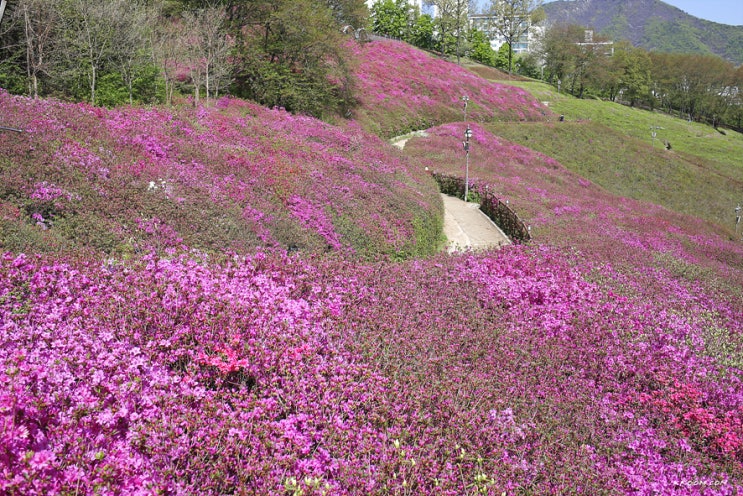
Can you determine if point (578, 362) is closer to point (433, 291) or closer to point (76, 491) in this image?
point (433, 291)

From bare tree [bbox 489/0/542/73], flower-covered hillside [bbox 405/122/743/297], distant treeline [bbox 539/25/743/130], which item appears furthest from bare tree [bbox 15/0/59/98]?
distant treeline [bbox 539/25/743/130]

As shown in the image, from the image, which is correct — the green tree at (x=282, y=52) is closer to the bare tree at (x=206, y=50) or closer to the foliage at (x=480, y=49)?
the bare tree at (x=206, y=50)

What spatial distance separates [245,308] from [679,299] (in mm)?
12167

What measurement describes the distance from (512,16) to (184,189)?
98.5 meters

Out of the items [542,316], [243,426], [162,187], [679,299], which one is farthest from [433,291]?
[679,299]

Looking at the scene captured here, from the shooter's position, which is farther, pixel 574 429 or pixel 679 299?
pixel 679 299

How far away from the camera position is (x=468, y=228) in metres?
21.3

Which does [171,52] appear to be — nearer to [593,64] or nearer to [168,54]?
[168,54]

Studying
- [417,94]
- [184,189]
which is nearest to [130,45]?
[184,189]

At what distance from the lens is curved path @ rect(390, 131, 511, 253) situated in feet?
61.4

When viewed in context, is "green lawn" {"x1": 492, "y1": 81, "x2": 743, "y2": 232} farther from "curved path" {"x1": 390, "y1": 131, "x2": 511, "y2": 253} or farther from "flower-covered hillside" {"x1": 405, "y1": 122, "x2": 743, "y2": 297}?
"curved path" {"x1": 390, "y1": 131, "x2": 511, "y2": 253}

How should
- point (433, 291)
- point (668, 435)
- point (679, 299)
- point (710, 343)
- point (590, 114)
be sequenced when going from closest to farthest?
point (668, 435) → point (433, 291) → point (710, 343) → point (679, 299) → point (590, 114)

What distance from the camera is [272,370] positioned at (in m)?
4.72

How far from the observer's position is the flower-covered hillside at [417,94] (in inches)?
1662
